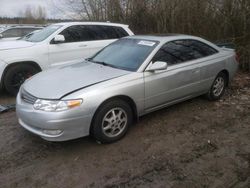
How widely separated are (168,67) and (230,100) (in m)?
2.17

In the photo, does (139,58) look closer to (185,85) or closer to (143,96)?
(143,96)

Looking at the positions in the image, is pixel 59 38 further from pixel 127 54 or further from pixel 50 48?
pixel 127 54

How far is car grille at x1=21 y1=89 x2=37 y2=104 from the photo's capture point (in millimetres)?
3921

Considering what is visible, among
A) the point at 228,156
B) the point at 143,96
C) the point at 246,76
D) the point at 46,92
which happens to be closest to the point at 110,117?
the point at 143,96

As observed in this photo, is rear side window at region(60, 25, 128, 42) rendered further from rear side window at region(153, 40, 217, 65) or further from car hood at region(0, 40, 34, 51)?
rear side window at region(153, 40, 217, 65)

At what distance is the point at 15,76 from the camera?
654cm

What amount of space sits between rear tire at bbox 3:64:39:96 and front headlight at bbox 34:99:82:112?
306 cm

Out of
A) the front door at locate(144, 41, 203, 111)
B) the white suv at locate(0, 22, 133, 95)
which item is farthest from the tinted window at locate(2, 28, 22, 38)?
the front door at locate(144, 41, 203, 111)

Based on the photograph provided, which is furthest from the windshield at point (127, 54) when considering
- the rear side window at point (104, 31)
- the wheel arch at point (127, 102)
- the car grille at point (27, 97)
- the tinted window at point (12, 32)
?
the tinted window at point (12, 32)

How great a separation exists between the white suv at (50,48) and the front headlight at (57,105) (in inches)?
82.9

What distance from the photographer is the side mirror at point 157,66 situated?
4.41m

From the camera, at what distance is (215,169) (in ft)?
11.8

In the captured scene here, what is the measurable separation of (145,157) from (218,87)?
9.62ft

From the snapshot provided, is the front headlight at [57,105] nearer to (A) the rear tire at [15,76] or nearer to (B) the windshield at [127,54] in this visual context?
(B) the windshield at [127,54]
